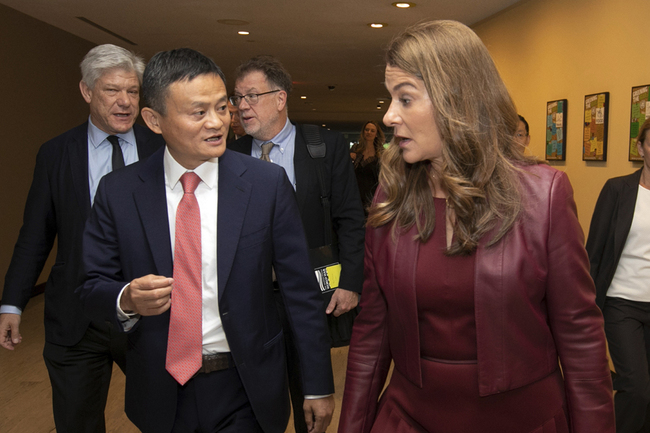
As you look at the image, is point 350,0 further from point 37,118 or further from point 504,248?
point 504,248

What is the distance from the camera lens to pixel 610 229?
3.20m

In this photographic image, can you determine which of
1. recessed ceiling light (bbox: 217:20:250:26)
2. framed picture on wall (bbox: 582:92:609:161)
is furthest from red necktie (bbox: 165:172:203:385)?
recessed ceiling light (bbox: 217:20:250:26)

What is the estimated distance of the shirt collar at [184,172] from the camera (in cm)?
180

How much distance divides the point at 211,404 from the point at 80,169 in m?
1.30

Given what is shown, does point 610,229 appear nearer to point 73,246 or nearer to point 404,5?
point 73,246

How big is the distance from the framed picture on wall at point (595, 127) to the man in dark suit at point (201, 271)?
380cm

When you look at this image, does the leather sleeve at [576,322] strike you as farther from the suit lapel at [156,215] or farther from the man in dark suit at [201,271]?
the suit lapel at [156,215]

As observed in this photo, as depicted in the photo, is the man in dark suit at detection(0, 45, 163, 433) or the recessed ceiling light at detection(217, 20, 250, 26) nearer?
the man in dark suit at detection(0, 45, 163, 433)

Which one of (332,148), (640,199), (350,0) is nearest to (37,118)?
(350,0)

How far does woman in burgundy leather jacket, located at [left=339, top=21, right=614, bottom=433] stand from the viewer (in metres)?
1.34

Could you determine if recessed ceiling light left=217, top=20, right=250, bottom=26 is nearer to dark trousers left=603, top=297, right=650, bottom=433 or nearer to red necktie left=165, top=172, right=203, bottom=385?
dark trousers left=603, top=297, right=650, bottom=433

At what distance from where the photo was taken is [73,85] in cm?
842

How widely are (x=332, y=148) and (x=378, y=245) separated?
138cm

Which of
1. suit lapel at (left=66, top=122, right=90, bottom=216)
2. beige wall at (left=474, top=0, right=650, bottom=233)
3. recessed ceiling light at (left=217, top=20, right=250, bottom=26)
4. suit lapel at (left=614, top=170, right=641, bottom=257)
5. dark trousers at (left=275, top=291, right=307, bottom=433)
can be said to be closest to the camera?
suit lapel at (left=66, top=122, right=90, bottom=216)
